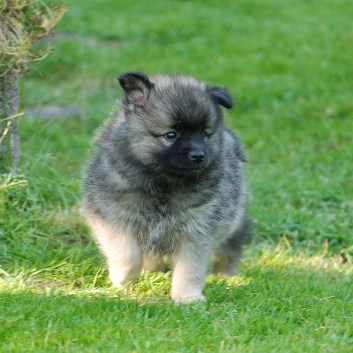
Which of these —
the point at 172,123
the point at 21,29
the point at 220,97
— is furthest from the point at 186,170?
the point at 21,29

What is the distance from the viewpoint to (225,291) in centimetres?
507

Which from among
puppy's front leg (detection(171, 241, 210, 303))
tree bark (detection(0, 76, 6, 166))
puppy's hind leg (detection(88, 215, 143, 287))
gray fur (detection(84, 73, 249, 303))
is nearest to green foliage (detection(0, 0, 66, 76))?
tree bark (detection(0, 76, 6, 166))

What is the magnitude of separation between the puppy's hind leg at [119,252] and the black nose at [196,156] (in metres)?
0.71

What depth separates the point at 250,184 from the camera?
802 centimetres

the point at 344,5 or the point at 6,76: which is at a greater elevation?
the point at 6,76

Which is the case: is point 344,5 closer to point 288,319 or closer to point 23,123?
point 23,123

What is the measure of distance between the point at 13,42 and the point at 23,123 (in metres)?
4.04

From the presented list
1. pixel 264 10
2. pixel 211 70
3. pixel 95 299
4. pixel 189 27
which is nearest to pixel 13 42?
pixel 95 299

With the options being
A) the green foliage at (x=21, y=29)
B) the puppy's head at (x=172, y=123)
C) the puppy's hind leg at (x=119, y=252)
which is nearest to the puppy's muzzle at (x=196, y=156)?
the puppy's head at (x=172, y=123)

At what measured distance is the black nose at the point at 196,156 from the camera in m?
4.62

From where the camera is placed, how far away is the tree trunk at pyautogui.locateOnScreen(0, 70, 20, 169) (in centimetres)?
593

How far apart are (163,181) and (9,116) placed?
1.72 meters

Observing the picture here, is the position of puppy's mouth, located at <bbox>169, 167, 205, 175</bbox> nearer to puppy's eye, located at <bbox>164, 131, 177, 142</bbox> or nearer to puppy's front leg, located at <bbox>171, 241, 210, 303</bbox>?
puppy's eye, located at <bbox>164, 131, 177, 142</bbox>

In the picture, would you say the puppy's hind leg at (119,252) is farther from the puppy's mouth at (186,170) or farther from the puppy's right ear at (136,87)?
the puppy's right ear at (136,87)
